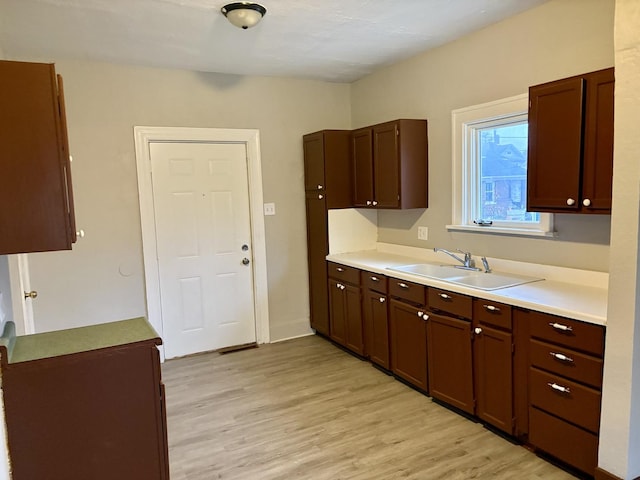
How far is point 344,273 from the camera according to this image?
163 inches

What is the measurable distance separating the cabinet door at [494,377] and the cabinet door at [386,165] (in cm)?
144

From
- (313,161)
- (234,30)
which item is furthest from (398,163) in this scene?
(234,30)

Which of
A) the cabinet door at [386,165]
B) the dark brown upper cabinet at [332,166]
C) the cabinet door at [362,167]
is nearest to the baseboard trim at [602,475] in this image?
the cabinet door at [386,165]

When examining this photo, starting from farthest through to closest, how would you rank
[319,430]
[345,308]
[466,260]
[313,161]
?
1. [313,161]
2. [345,308]
3. [466,260]
4. [319,430]

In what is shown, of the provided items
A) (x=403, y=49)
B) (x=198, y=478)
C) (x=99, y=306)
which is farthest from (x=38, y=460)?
(x=403, y=49)

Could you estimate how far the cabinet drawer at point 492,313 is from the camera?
2.61 m

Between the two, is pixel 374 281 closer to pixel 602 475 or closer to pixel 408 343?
pixel 408 343

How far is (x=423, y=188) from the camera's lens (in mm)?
3885

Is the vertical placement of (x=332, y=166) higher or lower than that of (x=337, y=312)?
higher

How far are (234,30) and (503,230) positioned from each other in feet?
7.52

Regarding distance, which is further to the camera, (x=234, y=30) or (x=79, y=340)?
(x=234, y=30)

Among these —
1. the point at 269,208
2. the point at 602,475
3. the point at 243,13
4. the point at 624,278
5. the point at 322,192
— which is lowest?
the point at 602,475

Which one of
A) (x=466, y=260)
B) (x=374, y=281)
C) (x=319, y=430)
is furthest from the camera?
(x=374, y=281)

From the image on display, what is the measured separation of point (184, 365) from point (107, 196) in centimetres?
161
